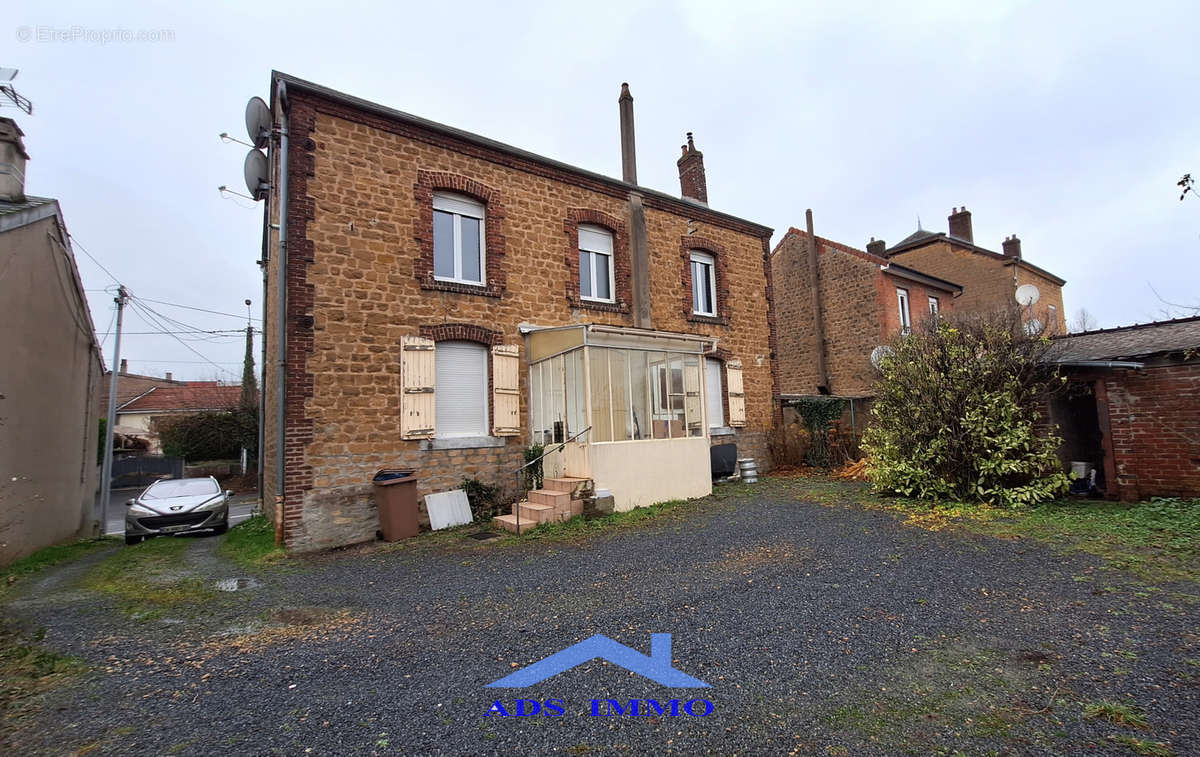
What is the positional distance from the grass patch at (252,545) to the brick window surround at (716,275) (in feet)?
29.3

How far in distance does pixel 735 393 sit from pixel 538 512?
652cm

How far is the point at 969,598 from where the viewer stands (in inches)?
170

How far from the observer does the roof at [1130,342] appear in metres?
7.43

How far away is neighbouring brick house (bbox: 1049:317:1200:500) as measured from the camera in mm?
7062

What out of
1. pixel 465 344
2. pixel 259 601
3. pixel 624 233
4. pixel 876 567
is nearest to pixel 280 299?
pixel 465 344

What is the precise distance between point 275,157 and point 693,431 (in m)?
9.27

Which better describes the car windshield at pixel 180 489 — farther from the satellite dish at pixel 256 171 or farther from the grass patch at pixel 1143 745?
the grass patch at pixel 1143 745

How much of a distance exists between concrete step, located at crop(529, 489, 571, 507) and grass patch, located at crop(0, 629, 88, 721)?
17.7ft

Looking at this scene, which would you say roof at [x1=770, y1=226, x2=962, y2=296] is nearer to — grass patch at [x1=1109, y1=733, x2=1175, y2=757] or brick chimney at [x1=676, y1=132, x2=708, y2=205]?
brick chimney at [x1=676, y1=132, x2=708, y2=205]

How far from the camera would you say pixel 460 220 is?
31.8ft

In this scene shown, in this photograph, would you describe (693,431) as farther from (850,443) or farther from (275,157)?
(275,157)

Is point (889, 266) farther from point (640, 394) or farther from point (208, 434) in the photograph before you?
point (208, 434)

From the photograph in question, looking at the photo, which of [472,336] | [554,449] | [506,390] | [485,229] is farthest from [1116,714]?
[485,229]

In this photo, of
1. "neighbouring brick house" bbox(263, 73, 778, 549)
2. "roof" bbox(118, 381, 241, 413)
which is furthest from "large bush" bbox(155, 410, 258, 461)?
"neighbouring brick house" bbox(263, 73, 778, 549)
